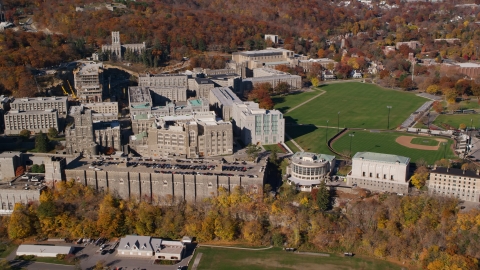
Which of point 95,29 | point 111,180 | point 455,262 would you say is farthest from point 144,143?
point 95,29

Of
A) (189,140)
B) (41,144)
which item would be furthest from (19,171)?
(189,140)

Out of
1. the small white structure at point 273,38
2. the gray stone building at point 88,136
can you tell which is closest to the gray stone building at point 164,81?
the gray stone building at point 88,136

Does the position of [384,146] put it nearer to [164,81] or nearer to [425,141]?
[425,141]

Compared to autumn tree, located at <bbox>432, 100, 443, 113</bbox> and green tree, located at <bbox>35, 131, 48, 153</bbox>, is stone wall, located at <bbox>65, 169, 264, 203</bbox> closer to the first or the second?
green tree, located at <bbox>35, 131, 48, 153</bbox>

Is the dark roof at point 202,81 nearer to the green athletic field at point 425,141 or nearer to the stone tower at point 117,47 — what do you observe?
the stone tower at point 117,47

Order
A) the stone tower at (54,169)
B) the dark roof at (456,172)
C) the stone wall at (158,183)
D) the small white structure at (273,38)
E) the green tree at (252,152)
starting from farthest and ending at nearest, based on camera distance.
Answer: the small white structure at (273,38) → the green tree at (252,152) → the stone tower at (54,169) → the stone wall at (158,183) → the dark roof at (456,172)

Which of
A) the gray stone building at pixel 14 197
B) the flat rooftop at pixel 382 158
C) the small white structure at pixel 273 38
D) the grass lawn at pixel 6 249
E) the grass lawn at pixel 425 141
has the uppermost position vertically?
the small white structure at pixel 273 38
